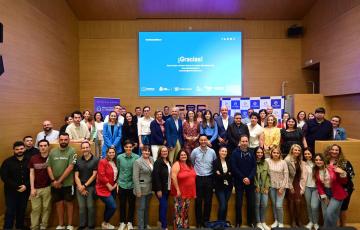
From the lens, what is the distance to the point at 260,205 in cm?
489

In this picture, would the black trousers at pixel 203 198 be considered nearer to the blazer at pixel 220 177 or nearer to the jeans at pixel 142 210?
the blazer at pixel 220 177

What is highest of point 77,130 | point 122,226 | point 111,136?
point 77,130

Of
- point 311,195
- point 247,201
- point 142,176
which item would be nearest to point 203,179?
point 247,201

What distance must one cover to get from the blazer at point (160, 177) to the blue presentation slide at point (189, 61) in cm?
561

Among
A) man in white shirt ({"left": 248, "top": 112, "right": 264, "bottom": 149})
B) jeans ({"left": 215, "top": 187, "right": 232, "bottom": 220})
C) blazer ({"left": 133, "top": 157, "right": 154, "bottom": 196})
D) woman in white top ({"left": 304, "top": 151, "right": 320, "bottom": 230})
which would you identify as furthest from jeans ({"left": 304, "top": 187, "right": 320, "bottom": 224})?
blazer ({"left": 133, "top": 157, "right": 154, "bottom": 196})

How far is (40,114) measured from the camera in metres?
7.20

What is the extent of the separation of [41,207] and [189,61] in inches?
265

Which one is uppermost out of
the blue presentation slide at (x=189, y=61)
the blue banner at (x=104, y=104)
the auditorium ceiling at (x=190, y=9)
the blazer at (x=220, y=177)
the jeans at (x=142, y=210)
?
the auditorium ceiling at (x=190, y=9)

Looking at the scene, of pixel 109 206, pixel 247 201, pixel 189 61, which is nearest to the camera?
pixel 109 206

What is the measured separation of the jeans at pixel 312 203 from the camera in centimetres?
473

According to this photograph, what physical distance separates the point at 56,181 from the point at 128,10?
6.70 m

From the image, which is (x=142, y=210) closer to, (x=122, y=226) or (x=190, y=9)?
(x=122, y=226)

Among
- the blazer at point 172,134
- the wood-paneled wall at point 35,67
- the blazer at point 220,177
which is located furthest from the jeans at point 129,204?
the wood-paneled wall at point 35,67

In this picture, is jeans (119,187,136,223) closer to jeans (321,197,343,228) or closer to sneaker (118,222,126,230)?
sneaker (118,222,126,230)
